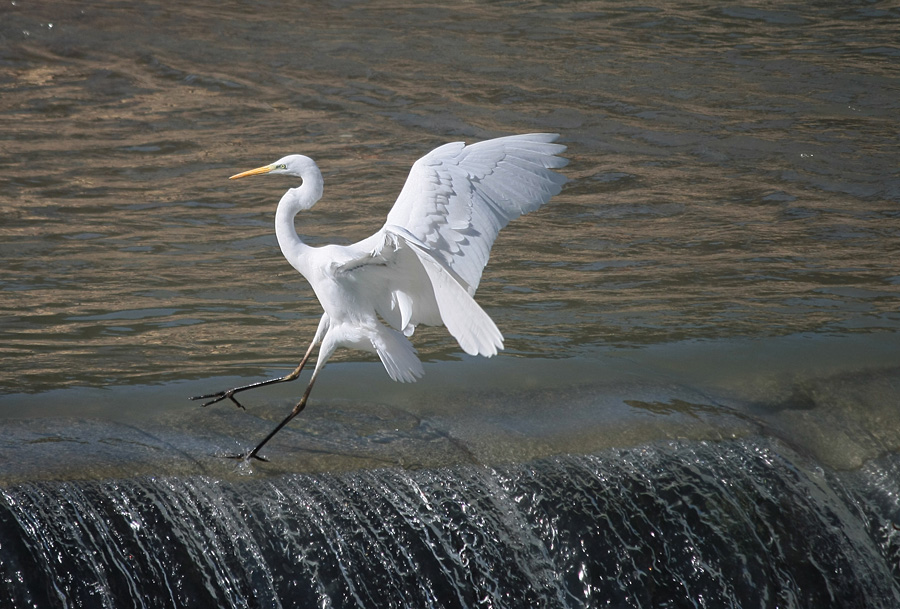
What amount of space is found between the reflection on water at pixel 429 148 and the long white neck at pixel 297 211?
3.18 feet

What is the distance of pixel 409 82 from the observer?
1085cm

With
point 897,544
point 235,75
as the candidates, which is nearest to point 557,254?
point 897,544

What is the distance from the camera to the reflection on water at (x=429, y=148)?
561 centimetres

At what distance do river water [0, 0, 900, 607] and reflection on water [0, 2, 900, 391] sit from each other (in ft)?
0.12

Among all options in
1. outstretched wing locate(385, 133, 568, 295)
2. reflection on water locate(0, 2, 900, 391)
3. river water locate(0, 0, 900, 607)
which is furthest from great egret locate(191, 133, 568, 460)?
reflection on water locate(0, 2, 900, 391)

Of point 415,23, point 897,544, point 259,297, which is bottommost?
point 897,544

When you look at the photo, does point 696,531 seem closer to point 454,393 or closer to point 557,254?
point 454,393

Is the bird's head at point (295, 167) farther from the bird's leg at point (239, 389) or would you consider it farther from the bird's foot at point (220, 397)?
the bird's foot at point (220, 397)

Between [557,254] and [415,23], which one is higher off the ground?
[415,23]

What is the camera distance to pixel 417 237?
369cm

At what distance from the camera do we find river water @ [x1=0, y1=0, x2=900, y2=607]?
12.1 ft

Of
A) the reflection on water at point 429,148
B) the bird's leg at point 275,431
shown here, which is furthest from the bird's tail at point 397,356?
the reflection on water at point 429,148

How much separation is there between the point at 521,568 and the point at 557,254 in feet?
10.8

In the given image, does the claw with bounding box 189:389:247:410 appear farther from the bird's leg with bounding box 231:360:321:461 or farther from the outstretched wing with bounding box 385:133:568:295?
the outstretched wing with bounding box 385:133:568:295
